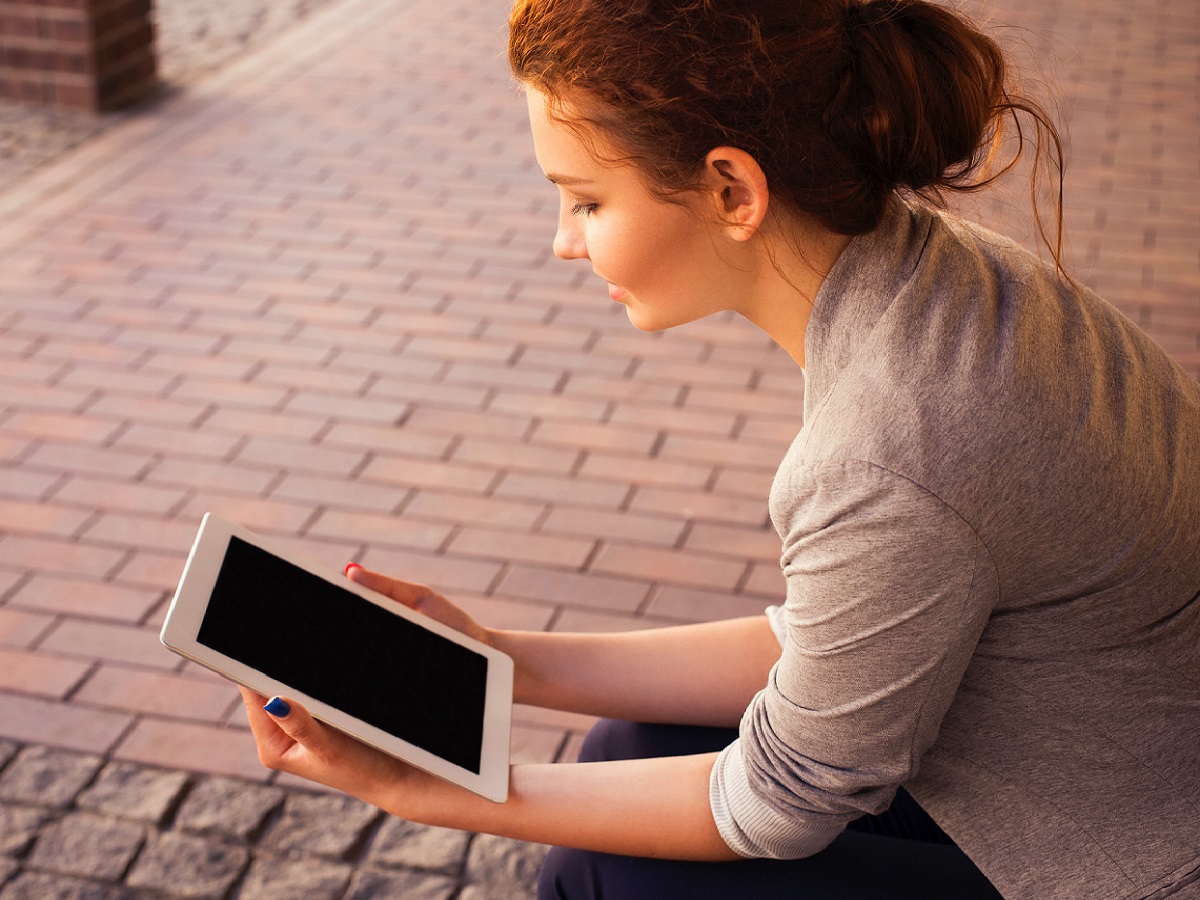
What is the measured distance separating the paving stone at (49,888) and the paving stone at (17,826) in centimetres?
7

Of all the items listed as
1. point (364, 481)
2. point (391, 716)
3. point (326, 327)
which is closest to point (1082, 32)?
point (326, 327)

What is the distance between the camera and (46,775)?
2.53 metres

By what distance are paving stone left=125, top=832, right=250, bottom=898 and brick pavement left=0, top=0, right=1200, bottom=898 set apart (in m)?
0.02

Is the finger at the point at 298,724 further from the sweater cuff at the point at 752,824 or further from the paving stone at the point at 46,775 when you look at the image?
the paving stone at the point at 46,775

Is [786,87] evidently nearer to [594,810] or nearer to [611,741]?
[594,810]

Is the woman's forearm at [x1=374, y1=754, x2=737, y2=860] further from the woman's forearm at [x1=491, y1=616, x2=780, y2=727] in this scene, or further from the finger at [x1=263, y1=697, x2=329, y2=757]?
the woman's forearm at [x1=491, y1=616, x2=780, y2=727]

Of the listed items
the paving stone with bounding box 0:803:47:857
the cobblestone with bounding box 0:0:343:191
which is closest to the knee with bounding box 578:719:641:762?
the paving stone with bounding box 0:803:47:857

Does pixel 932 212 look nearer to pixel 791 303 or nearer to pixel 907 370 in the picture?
pixel 791 303

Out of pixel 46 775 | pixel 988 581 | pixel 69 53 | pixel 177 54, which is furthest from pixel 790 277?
pixel 177 54

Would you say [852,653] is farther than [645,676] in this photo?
No

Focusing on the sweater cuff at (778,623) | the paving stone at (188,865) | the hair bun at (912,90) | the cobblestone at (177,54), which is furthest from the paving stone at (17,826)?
the cobblestone at (177,54)

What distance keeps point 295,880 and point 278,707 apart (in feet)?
3.28

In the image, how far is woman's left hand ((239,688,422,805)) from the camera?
1.50 metres

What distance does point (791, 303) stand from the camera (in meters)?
1.49
